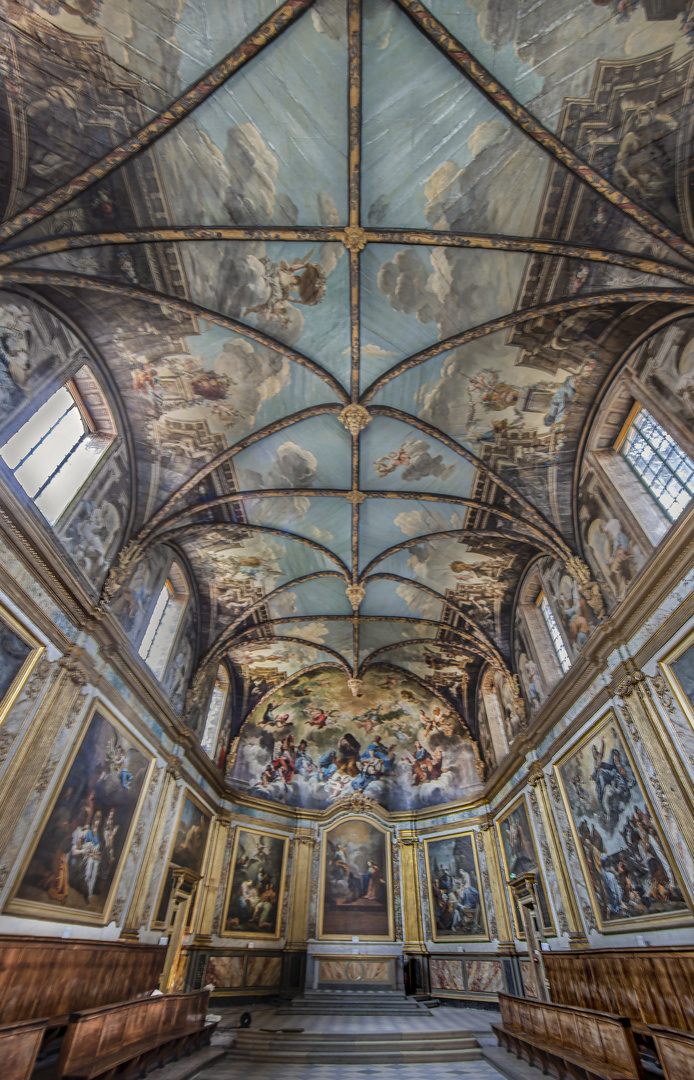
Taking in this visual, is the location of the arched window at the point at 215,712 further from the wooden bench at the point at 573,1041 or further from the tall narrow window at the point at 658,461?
the tall narrow window at the point at 658,461

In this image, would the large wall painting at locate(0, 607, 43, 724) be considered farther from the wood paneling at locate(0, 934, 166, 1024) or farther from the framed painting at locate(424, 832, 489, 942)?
the framed painting at locate(424, 832, 489, 942)

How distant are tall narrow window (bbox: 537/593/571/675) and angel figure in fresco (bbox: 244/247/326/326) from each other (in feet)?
32.5

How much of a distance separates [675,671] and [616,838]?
13.5 ft

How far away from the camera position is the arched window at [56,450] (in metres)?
9.04

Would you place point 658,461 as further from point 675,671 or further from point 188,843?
point 188,843

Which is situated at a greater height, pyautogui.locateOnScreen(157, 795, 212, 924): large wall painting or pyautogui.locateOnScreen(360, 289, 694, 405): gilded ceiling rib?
pyautogui.locateOnScreen(360, 289, 694, 405): gilded ceiling rib

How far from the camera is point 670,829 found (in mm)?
8789

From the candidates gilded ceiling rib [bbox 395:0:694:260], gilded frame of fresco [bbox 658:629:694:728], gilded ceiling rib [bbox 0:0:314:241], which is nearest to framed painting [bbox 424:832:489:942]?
gilded frame of fresco [bbox 658:629:694:728]

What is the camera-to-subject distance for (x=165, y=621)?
52.1ft

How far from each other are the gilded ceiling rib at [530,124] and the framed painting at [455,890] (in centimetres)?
2035

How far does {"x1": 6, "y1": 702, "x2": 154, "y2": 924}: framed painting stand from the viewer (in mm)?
Answer: 8922

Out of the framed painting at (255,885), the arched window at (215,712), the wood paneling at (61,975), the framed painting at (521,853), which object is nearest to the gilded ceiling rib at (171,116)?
the wood paneling at (61,975)

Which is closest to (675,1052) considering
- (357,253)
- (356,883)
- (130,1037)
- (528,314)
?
(130,1037)

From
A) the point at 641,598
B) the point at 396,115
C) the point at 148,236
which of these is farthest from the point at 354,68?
the point at 641,598
